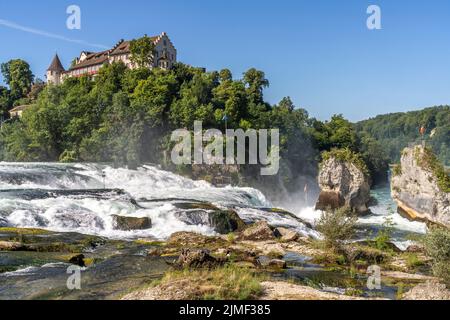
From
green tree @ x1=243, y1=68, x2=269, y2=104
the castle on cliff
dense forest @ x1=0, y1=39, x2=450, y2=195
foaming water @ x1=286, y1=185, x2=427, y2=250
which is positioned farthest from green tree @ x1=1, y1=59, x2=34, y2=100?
foaming water @ x1=286, y1=185, x2=427, y2=250

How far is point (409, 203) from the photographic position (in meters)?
46.9

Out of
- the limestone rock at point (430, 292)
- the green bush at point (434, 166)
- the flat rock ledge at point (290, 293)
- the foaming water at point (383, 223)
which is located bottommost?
the foaming water at point (383, 223)

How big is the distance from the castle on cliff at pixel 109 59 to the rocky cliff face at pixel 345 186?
49388mm

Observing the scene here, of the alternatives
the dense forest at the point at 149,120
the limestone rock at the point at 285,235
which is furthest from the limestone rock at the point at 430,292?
the dense forest at the point at 149,120

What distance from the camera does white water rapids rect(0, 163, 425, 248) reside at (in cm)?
2905

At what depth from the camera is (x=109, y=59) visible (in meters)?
98.6

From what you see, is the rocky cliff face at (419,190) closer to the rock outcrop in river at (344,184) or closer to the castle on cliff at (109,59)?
the rock outcrop in river at (344,184)

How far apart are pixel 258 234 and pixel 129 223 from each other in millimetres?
8160

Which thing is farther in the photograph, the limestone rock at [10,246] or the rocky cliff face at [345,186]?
the rocky cliff face at [345,186]

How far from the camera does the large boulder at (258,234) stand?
1087 inches

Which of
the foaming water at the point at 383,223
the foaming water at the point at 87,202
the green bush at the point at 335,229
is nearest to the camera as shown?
the green bush at the point at 335,229

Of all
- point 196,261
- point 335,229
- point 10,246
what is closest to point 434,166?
point 335,229
